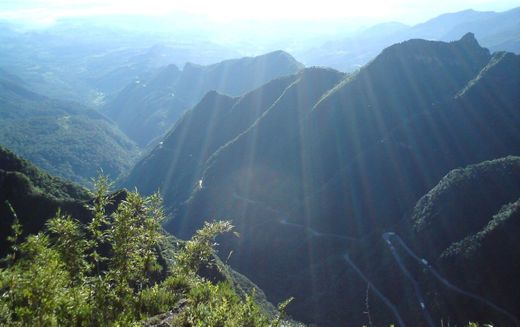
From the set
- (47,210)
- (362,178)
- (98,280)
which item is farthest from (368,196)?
(98,280)

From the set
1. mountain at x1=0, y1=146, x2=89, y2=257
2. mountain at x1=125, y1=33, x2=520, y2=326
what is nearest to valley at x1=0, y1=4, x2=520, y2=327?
mountain at x1=0, y1=146, x2=89, y2=257

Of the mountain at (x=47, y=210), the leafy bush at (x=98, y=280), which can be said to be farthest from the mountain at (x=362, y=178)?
the leafy bush at (x=98, y=280)

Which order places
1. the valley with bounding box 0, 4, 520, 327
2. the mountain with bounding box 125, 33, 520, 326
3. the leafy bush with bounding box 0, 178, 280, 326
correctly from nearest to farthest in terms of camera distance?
the leafy bush with bounding box 0, 178, 280, 326
the valley with bounding box 0, 4, 520, 327
the mountain with bounding box 125, 33, 520, 326

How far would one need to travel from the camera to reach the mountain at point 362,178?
92.9 m

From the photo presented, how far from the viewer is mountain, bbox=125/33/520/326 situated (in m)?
92.9

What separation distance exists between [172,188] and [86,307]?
171 m

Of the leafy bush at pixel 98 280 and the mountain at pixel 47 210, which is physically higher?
the leafy bush at pixel 98 280

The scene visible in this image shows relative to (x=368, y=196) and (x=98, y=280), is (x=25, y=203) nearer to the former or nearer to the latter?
(x=98, y=280)

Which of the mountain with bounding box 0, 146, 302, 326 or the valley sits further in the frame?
the valley

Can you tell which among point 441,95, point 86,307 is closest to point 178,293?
point 86,307

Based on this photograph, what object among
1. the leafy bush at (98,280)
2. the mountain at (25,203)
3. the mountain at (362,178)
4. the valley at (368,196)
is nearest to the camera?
the leafy bush at (98,280)

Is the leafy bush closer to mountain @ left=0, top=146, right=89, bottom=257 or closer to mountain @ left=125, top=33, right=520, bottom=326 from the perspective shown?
mountain @ left=0, top=146, right=89, bottom=257

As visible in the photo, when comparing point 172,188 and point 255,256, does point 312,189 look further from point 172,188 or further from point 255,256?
point 172,188

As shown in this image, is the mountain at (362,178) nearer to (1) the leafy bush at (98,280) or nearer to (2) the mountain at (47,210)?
(2) the mountain at (47,210)
